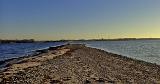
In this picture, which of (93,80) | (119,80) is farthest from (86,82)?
(119,80)

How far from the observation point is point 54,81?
723 inches

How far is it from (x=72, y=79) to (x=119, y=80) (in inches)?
116

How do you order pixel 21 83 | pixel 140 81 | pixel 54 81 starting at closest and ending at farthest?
pixel 21 83 < pixel 54 81 < pixel 140 81

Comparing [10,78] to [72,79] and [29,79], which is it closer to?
[29,79]

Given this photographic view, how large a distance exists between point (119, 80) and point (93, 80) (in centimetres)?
168

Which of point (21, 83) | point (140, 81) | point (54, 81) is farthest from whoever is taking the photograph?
point (140, 81)

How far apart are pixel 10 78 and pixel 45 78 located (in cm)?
211

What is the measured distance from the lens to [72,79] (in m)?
19.5

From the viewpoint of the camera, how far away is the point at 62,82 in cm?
1812

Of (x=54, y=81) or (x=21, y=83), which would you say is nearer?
(x=21, y=83)

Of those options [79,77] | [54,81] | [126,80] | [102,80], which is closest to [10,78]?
[54,81]

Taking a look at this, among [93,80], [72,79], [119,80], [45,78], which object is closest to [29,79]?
[45,78]

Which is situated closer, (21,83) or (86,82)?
(21,83)

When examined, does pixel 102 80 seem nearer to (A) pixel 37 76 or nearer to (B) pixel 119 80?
(B) pixel 119 80
